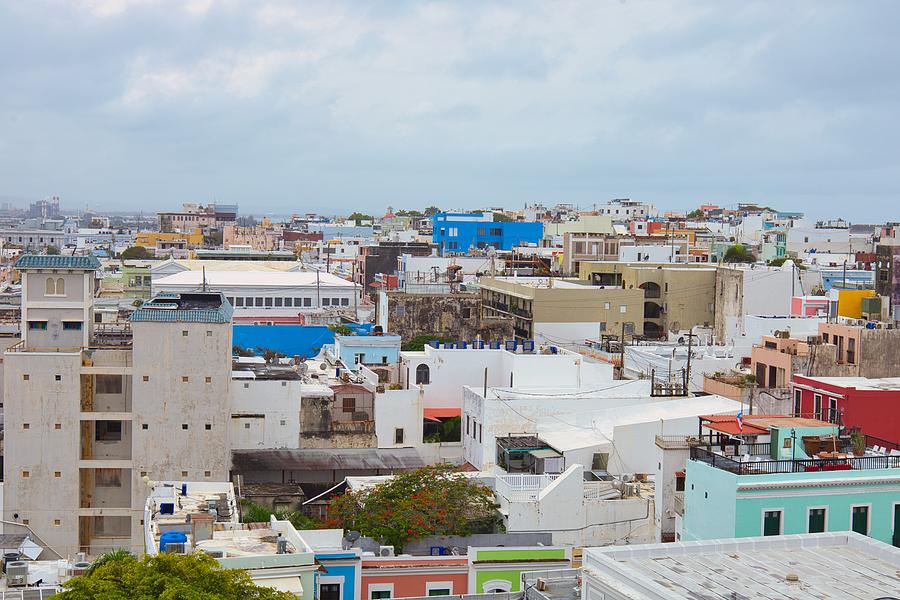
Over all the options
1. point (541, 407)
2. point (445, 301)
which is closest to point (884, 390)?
point (541, 407)

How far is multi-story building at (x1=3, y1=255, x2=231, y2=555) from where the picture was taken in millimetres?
39188

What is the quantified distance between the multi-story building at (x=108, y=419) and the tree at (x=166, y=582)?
56.9ft

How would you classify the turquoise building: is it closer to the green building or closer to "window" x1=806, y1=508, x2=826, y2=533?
"window" x1=806, y1=508, x2=826, y2=533

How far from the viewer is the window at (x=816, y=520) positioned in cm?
A: 2444

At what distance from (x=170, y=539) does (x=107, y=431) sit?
1573cm

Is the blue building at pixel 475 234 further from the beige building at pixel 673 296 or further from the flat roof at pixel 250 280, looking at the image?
the beige building at pixel 673 296

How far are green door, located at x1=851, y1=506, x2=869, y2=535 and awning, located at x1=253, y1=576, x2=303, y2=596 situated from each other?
1050 cm

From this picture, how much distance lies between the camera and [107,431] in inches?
1597

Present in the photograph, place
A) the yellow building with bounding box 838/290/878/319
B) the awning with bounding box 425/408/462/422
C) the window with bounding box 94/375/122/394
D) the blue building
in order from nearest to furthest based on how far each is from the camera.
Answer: the window with bounding box 94/375/122/394 → the awning with bounding box 425/408/462/422 → the yellow building with bounding box 838/290/878/319 → the blue building

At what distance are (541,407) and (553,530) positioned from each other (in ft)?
28.7

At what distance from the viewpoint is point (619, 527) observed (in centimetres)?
3272

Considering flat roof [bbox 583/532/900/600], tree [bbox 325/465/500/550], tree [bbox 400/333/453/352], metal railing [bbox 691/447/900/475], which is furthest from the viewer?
tree [bbox 400/333/453/352]

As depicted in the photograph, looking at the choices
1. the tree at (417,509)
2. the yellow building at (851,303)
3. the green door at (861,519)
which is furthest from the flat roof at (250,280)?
the green door at (861,519)

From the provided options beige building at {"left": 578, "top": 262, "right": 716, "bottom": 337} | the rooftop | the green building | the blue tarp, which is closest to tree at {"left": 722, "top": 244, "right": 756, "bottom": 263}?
beige building at {"left": 578, "top": 262, "right": 716, "bottom": 337}
